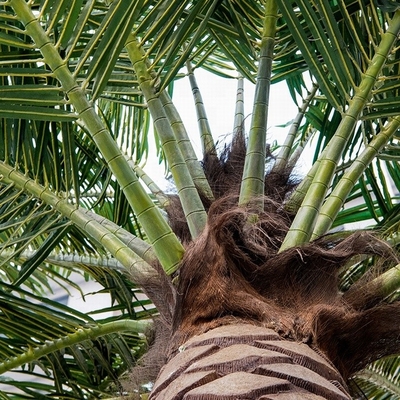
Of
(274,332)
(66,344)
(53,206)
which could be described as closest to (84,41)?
(53,206)

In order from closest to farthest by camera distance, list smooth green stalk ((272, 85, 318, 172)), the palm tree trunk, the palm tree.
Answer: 1. the palm tree trunk
2. the palm tree
3. smooth green stalk ((272, 85, 318, 172))

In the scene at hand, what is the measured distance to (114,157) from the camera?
1.02 m

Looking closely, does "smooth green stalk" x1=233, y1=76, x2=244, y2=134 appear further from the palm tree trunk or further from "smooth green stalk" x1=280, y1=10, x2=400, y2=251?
the palm tree trunk

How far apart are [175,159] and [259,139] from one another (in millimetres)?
154

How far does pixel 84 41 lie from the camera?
4.89 feet

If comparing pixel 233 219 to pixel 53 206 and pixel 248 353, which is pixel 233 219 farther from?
pixel 53 206

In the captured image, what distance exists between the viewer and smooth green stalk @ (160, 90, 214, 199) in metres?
1.25

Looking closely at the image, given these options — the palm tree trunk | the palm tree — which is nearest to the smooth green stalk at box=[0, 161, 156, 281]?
the palm tree

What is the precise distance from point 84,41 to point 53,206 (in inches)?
15.2

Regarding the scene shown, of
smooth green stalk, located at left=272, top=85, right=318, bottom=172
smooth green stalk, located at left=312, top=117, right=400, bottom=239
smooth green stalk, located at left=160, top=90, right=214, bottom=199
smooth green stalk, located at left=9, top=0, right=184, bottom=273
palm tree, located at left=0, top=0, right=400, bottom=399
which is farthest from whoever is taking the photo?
smooth green stalk, located at left=272, top=85, right=318, bottom=172

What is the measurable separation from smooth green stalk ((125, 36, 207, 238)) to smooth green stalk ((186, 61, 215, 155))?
26cm

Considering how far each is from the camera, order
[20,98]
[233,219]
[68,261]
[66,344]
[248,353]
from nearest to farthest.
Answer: [248,353] < [233,219] < [20,98] < [66,344] < [68,261]

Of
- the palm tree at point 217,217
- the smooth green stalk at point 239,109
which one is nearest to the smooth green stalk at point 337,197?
the palm tree at point 217,217

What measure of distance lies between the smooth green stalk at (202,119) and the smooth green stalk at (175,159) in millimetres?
256
